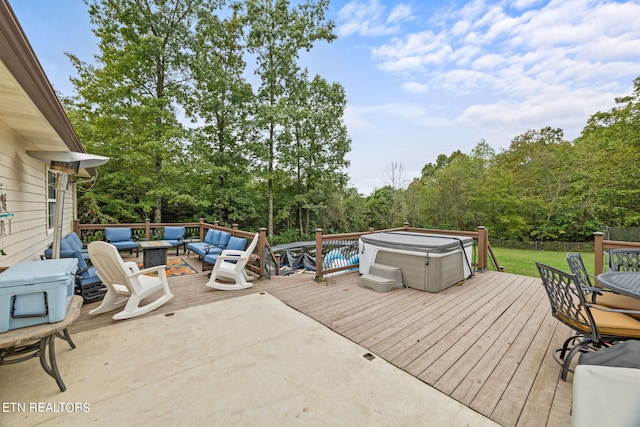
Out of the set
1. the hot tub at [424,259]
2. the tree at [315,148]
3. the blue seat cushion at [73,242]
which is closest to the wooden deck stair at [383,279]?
the hot tub at [424,259]

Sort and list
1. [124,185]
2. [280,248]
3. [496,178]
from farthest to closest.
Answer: [496,178] → [280,248] → [124,185]

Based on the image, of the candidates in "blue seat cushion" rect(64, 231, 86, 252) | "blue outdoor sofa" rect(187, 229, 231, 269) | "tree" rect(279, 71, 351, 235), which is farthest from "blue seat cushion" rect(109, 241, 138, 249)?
"tree" rect(279, 71, 351, 235)

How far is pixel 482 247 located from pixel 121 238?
373 inches

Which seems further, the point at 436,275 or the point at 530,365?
the point at 436,275

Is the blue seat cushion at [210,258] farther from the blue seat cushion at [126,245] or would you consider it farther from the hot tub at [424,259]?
the hot tub at [424,259]

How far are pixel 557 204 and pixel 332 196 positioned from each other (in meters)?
11.9

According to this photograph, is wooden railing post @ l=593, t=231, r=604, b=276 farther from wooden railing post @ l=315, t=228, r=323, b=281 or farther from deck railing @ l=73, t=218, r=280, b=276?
deck railing @ l=73, t=218, r=280, b=276

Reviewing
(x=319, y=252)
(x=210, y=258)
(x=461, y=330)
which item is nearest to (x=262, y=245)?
(x=319, y=252)

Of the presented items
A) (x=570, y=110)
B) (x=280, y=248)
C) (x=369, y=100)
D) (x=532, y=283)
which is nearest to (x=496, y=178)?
(x=570, y=110)

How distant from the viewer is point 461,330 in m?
3.02

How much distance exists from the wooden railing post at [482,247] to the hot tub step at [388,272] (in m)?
2.40

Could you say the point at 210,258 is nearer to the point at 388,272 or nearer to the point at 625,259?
the point at 388,272

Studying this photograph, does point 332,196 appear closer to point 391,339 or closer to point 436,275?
point 436,275

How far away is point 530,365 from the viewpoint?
2.34m
